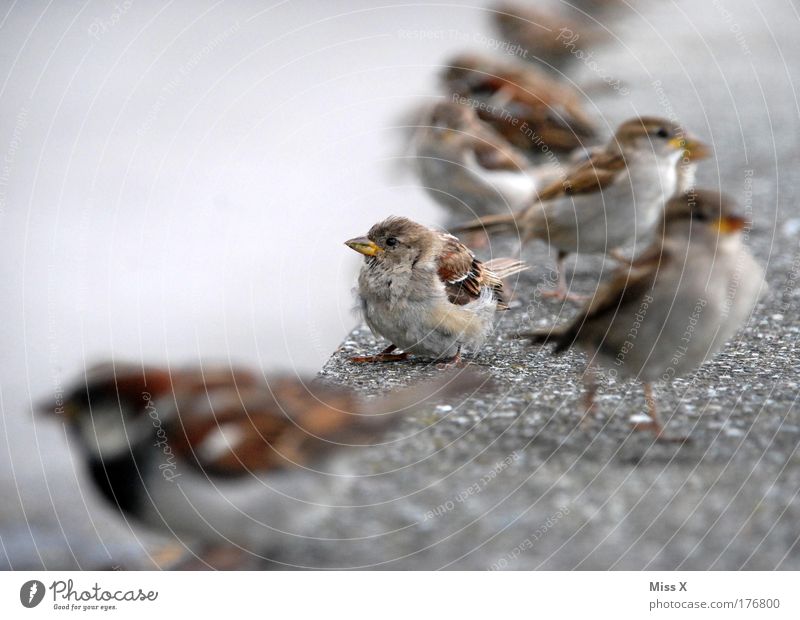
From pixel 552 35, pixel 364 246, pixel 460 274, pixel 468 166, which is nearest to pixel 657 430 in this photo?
pixel 460 274

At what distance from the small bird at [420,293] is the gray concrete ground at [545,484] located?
0.08 meters

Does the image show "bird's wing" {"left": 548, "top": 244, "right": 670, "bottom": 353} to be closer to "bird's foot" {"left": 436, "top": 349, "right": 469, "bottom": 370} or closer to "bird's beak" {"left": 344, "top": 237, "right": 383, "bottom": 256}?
"bird's foot" {"left": 436, "top": 349, "right": 469, "bottom": 370}

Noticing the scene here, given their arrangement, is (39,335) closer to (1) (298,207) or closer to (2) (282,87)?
(1) (298,207)

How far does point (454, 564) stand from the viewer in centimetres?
212

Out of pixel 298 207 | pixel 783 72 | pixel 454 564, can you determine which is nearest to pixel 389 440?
pixel 454 564

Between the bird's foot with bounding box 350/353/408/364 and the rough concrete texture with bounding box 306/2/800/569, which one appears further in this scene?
the bird's foot with bounding box 350/353/408/364

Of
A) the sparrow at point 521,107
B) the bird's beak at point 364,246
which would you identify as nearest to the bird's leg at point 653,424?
the bird's beak at point 364,246

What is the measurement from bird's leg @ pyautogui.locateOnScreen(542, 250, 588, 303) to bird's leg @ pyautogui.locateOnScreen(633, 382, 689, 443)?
0.76m

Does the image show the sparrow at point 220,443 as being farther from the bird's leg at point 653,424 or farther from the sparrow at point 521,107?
the sparrow at point 521,107

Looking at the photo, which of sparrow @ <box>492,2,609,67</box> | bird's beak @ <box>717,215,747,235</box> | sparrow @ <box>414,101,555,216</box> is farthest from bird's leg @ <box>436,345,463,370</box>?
sparrow @ <box>492,2,609,67</box>

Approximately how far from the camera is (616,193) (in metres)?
3.17

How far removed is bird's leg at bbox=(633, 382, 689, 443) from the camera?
224cm

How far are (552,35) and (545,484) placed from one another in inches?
110

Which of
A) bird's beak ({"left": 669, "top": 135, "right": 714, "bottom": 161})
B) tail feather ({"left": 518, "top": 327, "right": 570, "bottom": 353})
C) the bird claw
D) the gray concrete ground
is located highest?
bird's beak ({"left": 669, "top": 135, "right": 714, "bottom": 161})
